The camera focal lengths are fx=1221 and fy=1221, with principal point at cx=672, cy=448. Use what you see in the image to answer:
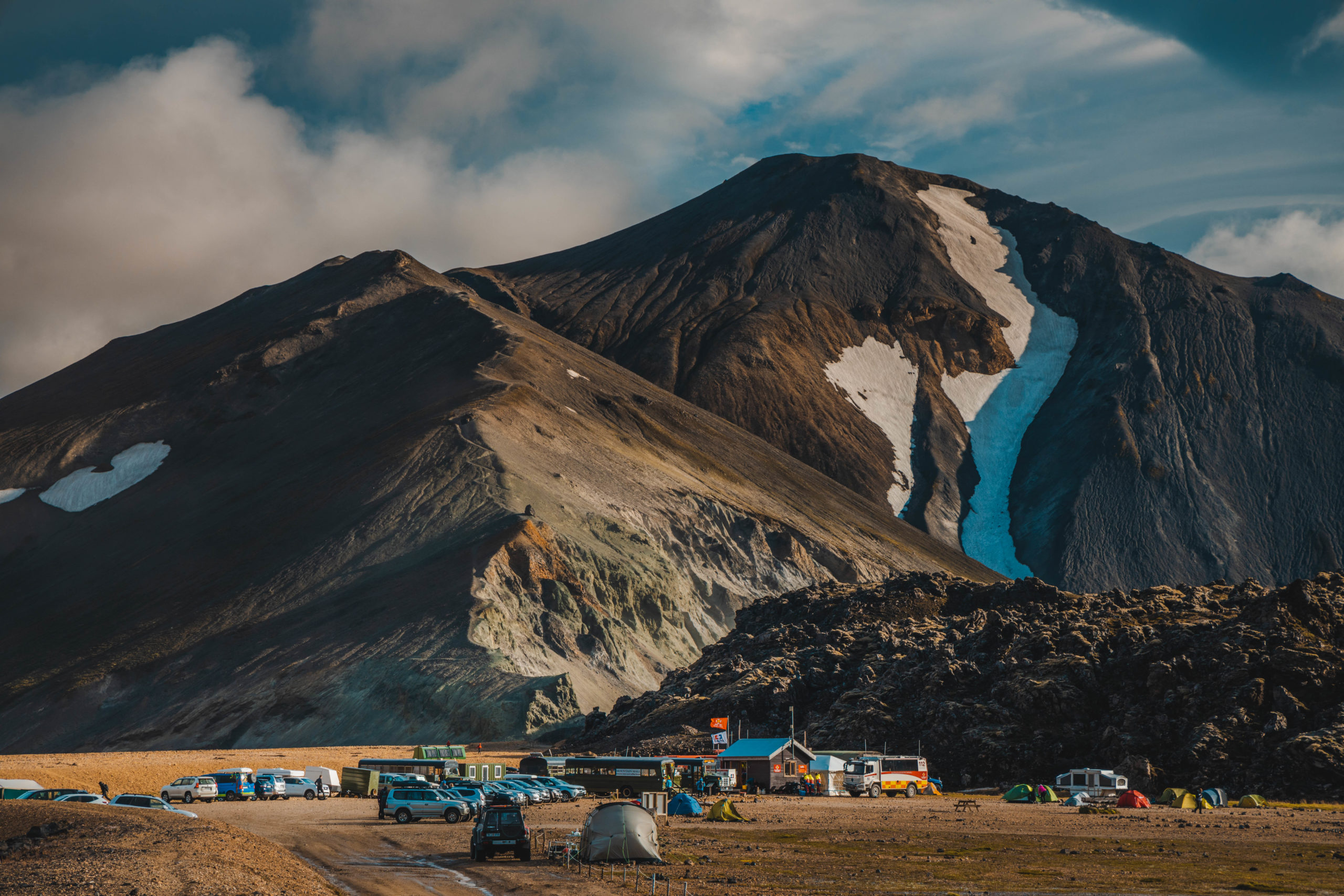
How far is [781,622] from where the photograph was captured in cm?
9075

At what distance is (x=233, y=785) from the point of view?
5453 centimetres

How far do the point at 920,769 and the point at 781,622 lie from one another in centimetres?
Result: 3247

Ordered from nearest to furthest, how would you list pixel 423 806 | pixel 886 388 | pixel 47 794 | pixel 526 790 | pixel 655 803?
pixel 655 803, pixel 423 806, pixel 47 794, pixel 526 790, pixel 886 388

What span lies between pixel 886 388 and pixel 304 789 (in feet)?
423

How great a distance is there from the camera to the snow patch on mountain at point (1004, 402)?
6097 inches

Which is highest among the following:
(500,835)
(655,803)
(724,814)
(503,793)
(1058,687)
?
(1058,687)

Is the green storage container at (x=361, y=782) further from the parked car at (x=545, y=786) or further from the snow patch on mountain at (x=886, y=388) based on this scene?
the snow patch on mountain at (x=886, y=388)

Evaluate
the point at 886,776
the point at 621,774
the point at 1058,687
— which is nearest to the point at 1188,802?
the point at 1058,687

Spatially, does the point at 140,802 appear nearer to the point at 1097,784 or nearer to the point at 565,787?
the point at 565,787

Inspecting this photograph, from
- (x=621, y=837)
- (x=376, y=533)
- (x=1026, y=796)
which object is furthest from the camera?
(x=376, y=533)

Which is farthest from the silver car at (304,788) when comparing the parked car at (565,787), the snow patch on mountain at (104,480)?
the snow patch on mountain at (104,480)

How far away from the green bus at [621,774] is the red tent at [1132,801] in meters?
19.9

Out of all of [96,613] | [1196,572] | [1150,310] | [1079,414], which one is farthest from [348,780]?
[1150,310]

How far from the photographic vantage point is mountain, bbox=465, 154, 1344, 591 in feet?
504
